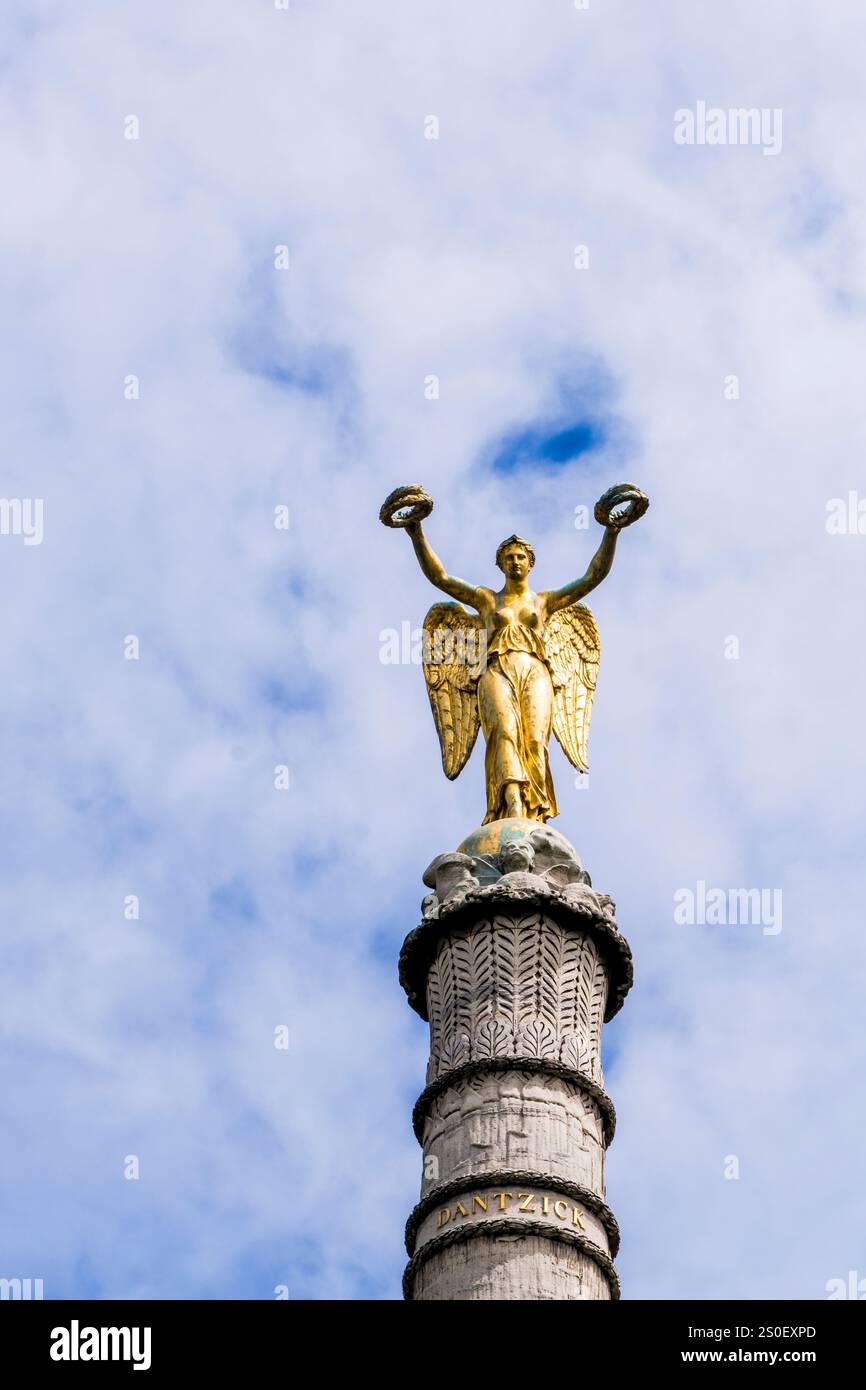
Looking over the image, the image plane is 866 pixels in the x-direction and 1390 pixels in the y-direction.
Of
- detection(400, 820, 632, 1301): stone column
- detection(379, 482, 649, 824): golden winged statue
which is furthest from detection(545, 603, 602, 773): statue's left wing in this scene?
detection(400, 820, 632, 1301): stone column

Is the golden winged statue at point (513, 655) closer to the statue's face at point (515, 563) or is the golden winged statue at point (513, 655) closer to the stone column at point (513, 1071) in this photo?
the statue's face at point (515, 563)

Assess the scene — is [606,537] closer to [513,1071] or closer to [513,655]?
[513,655]

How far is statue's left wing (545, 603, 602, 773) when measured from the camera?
25.4m

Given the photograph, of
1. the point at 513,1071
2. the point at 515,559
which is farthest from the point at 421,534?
the point at 513,1071

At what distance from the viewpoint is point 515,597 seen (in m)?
25.7

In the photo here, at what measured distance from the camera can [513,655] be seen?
2516cm

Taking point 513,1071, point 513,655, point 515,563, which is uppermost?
point 515,563

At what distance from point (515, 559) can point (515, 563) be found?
4cm

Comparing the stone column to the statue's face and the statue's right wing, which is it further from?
the statue's face

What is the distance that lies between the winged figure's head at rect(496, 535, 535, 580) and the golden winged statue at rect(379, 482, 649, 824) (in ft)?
0.03
